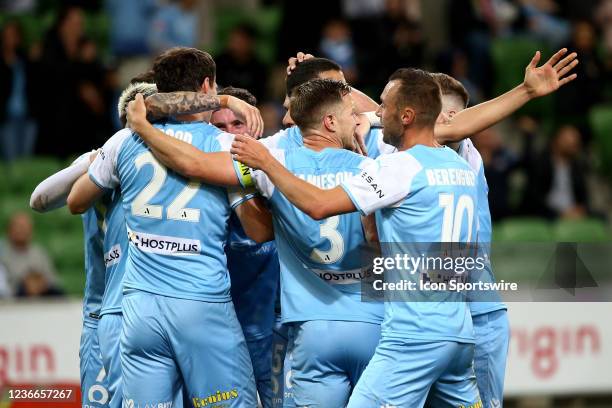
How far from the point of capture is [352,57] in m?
14.8

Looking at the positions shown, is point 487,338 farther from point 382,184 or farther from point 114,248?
point 114,248

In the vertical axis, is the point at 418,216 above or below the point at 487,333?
above

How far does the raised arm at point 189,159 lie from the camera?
6.06 m

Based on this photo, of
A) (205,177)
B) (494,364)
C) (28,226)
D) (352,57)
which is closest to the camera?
(205,177)

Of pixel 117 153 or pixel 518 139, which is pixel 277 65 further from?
pixel 117 153

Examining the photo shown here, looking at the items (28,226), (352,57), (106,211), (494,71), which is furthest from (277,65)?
(106,211)

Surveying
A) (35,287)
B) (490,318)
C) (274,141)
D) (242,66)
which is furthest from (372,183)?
(242,66)

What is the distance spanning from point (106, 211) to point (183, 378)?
3.83 feet

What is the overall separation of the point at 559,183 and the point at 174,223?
28.6 ft

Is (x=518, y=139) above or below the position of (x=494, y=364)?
above

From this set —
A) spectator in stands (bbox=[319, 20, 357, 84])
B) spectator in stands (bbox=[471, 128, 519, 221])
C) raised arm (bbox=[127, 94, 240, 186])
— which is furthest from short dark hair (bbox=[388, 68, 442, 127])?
spectator in stands (bbox=[319, 20, 357, 84])

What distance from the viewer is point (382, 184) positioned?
18.7ft

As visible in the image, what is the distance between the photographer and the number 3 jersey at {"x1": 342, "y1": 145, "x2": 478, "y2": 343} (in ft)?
18.6

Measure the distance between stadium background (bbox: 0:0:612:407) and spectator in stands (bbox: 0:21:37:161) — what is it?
0.06 ft
